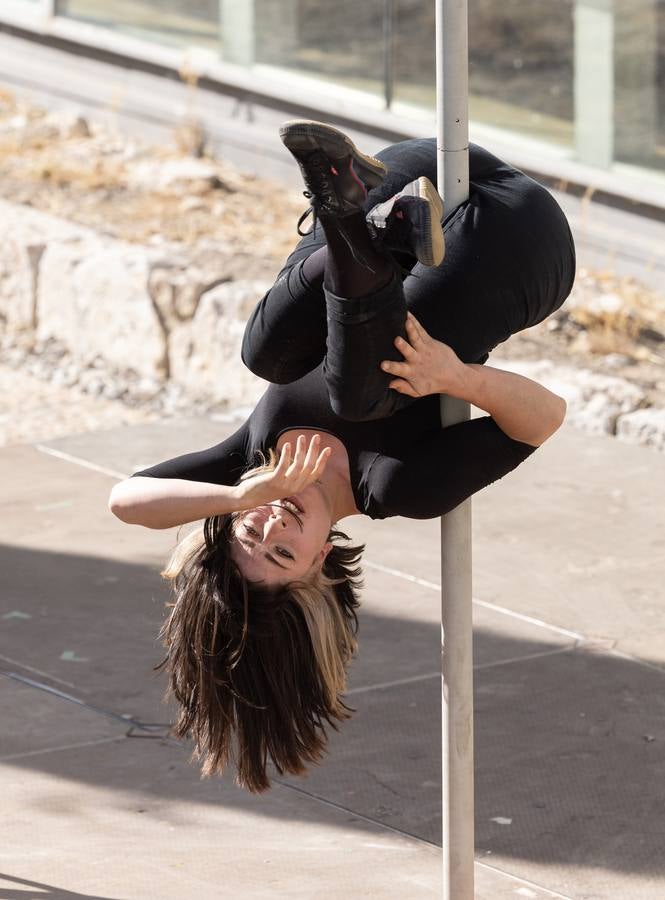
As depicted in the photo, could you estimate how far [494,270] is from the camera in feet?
12.0

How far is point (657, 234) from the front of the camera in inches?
337

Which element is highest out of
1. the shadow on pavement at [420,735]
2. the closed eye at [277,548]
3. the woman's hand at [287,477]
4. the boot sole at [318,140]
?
the boot sole at [318,140]

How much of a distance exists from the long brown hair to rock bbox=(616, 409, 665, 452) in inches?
132

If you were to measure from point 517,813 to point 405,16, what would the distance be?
6078 millimetres

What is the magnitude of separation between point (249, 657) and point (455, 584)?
561mm

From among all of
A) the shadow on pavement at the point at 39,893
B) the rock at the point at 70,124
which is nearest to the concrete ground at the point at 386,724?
the shadow on pavement at the point at 39,893

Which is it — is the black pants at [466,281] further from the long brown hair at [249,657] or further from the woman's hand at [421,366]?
the long brown hair at [249,657]

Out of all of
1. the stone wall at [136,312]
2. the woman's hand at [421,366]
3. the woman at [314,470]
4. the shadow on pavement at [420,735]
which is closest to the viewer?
the woman's hand at [421,366]

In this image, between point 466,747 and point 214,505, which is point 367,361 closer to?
point 214,505

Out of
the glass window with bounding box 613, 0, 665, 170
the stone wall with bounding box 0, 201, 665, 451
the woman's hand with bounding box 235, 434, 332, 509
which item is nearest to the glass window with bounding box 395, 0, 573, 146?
the glass window with bounding box 613, 0, 665, 170

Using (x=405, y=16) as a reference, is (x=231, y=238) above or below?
below

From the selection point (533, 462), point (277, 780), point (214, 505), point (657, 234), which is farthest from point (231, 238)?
point (214, 505)

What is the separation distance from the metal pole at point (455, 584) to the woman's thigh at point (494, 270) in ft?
0.69

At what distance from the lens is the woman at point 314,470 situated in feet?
Result: 11.3
